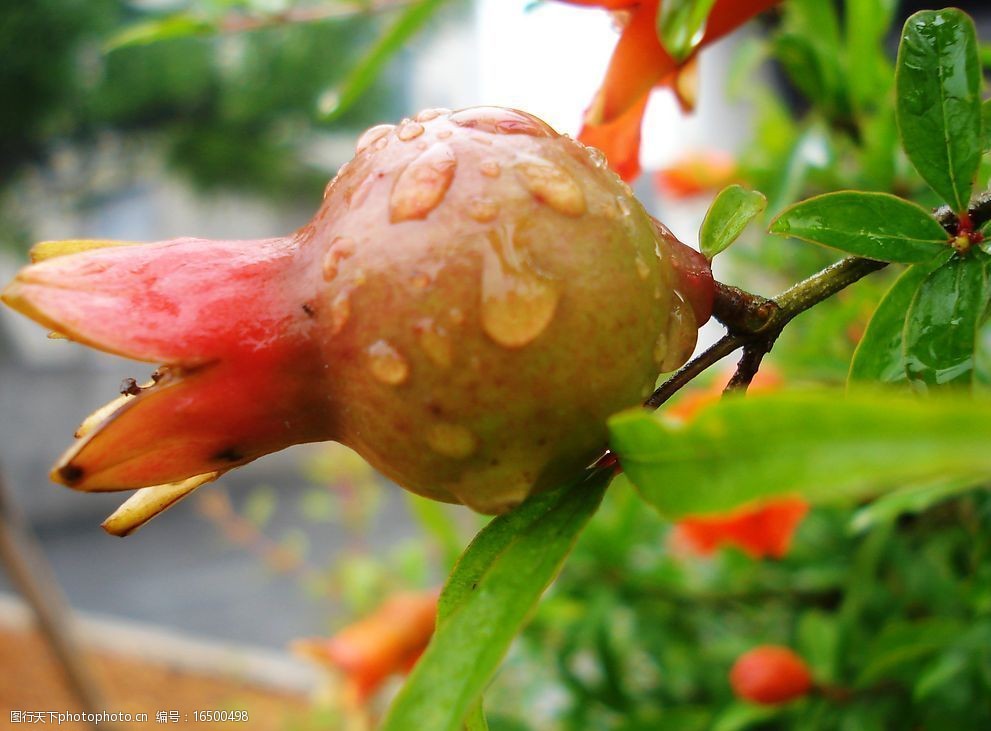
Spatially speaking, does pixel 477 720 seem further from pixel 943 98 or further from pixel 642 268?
pixel 943 98

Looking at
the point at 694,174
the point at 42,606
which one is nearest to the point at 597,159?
the point at 694,174

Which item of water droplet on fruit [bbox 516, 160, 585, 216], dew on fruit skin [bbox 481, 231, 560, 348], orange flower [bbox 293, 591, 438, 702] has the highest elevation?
water droplet on fruit [bbox 516, 160, 585, 216]

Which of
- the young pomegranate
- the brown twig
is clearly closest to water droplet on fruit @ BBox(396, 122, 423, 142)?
the young pomegranate

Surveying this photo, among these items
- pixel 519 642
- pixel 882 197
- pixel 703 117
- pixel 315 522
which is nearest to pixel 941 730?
pixel 882 197

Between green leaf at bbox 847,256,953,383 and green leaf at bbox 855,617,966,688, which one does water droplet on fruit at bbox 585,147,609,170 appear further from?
green leaf at bbox 855,617,966,688

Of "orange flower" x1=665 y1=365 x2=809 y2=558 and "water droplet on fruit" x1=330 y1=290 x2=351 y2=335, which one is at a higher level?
"water droplet on fruit" x1=330 y1=290 x2=351 y2=335

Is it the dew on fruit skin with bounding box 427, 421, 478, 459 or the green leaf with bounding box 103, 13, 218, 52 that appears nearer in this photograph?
the dew on fruit skin with bounding box 427, 421, 478, 459

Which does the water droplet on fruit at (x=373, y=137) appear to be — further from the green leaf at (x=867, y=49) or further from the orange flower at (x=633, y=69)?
the green leaf at (x=867, y=49)

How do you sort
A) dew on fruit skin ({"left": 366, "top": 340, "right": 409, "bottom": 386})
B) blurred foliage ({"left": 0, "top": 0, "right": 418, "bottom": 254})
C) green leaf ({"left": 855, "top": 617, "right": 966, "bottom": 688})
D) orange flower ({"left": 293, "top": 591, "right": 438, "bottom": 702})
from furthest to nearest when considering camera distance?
blurred foliage ({"left": 0, "top": 0, "right": 418, "bottom": 254}), orange flower ({"left": 293, "top": 591, "right": 438, "bottom": 702}), green leaf ({"left": 855, "top": 617, "right": 966, "bottom": 688}), dew on fruit skin ({"left": 366, "top": 340, "right": 409, "bottom": 386})
